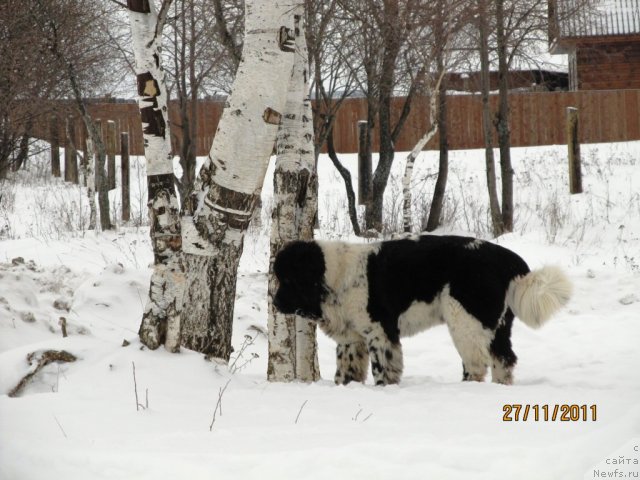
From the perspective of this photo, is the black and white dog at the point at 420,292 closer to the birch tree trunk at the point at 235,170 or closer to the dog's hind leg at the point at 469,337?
the dog's hind leg at the point at 469,337

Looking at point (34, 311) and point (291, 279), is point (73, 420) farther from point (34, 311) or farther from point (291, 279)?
point (34, 311)

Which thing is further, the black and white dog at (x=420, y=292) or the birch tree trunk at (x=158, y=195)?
the black and white dog at (x=420, y=292)

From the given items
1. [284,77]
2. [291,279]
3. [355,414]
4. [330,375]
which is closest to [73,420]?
[355,414]

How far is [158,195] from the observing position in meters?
5.70

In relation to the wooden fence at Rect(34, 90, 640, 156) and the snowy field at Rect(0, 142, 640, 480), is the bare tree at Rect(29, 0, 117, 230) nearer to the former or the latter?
the snowy field at Rect(0, 142, 640, 480)

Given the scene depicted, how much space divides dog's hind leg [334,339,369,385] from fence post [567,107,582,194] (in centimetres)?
1211

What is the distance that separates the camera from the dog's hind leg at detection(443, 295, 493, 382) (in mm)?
6387

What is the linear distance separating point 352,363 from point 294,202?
59.1 inches

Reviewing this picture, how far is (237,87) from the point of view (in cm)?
589

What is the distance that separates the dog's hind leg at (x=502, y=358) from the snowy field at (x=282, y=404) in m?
0.31

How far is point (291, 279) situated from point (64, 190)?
813 inches

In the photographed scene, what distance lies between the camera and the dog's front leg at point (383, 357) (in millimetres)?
6477

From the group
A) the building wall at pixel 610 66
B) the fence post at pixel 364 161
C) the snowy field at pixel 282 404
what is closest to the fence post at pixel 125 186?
the fence post at pixel 364 161

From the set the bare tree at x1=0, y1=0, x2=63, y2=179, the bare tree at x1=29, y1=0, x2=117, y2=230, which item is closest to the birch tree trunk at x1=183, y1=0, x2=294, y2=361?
the bare tree at x1=0, y1=0, x2=63, y2=179
